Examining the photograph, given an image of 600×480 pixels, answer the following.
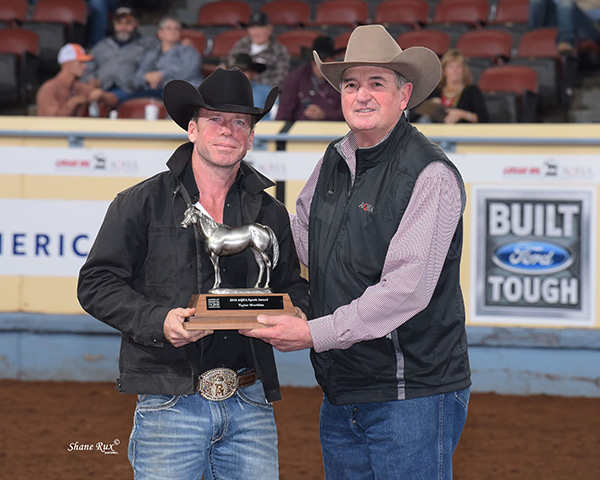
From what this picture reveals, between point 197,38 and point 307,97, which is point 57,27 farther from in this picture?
point 307,97

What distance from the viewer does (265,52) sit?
9.52 m

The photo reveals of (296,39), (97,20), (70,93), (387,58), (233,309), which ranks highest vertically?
(97,20)

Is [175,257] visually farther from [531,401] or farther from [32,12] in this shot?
[32,12]

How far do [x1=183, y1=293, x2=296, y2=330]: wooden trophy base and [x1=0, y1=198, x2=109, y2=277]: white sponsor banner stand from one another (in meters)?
4.10

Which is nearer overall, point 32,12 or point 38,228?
point 38,228

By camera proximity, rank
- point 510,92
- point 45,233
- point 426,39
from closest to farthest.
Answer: point 45,233 → point 510,92 → point 426,39

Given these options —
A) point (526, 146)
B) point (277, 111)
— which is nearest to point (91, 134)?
point (277, 111)

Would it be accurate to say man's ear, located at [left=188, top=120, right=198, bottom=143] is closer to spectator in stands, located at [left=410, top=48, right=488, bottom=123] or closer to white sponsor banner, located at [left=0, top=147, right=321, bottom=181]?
white sponsor banner, located at [left=0, top=147, right=321, bottom=181]

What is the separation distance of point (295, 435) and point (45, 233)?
254 centimetres

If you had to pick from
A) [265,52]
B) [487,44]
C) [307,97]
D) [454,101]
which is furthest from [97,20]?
[454,101]

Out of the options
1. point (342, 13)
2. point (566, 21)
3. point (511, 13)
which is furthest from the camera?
point (342, 13)

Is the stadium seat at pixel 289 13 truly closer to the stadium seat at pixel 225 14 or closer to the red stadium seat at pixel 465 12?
the stadium seat at pixel 225 14

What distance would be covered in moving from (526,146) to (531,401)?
184 centimetres

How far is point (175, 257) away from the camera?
118 inches
